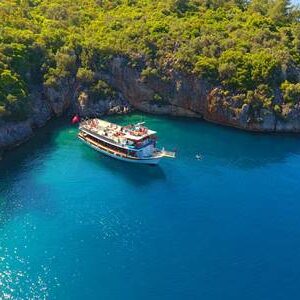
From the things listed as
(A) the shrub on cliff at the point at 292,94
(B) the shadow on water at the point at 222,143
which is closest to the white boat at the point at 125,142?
(B) the shadow on water at the point at 222,143

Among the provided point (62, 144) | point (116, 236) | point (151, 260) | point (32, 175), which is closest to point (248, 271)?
point (151, 260)

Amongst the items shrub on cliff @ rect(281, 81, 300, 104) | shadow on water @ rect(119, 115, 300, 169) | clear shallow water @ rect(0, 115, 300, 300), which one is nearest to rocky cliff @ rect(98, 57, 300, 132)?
shrub on cliff @ rect(281, 81, 300, 104)

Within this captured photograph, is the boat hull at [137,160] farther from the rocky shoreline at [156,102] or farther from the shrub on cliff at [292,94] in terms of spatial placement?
the shrub on cliff at [292,94]

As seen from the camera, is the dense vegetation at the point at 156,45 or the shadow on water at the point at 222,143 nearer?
the shadow on water at the point at 222,143

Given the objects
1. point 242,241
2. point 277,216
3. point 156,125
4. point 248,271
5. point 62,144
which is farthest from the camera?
point 156,125

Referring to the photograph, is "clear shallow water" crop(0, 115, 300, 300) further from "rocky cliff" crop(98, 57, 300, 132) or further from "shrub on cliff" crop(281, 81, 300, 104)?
"shrub on cliff" crop(281, 81, 300, 104)

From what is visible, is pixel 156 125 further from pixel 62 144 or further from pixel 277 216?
pixel 277 216
